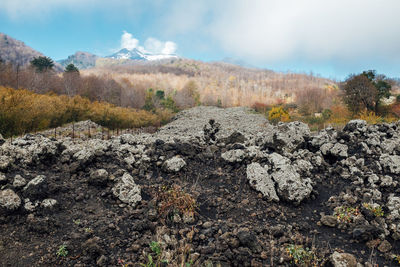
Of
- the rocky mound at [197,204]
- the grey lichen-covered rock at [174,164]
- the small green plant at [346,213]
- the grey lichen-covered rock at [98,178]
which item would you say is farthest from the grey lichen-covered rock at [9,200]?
the small green plant at [346,213]

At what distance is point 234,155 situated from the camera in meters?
4.56

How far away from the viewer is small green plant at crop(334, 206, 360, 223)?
316 cm

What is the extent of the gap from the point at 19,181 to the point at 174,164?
2.17 metres

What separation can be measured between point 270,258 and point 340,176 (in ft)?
8.48

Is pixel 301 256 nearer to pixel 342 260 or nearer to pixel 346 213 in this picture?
pixel 342 260

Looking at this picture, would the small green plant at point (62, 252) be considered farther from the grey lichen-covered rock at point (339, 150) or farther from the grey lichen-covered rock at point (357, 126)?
the grey lichen-covered rock at point (357, 126)

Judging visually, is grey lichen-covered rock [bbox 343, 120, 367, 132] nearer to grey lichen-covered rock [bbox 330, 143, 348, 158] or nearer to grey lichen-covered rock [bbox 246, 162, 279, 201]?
grey lichen-covered rock [bbox 330, 143, 348, 158]

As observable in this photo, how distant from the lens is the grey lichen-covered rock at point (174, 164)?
4113 millimetres

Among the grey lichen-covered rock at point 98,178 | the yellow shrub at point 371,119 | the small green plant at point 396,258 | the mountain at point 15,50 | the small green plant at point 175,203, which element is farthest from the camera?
the mountain at point 15,50

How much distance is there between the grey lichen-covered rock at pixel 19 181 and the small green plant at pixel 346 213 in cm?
414

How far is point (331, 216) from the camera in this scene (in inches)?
125

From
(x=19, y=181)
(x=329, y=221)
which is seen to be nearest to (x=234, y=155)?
(x=329, y=221)

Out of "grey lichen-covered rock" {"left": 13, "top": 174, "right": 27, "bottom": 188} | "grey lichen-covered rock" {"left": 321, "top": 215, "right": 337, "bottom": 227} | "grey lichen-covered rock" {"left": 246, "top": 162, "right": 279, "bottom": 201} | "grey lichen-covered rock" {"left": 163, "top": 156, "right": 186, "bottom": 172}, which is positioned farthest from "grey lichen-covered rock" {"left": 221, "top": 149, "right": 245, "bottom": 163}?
"grey lichen-covered rock" {"left": 13, "top": 174, "right": 27, "bottom": 188}

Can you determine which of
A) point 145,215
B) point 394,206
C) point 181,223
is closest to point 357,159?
point 394,206
